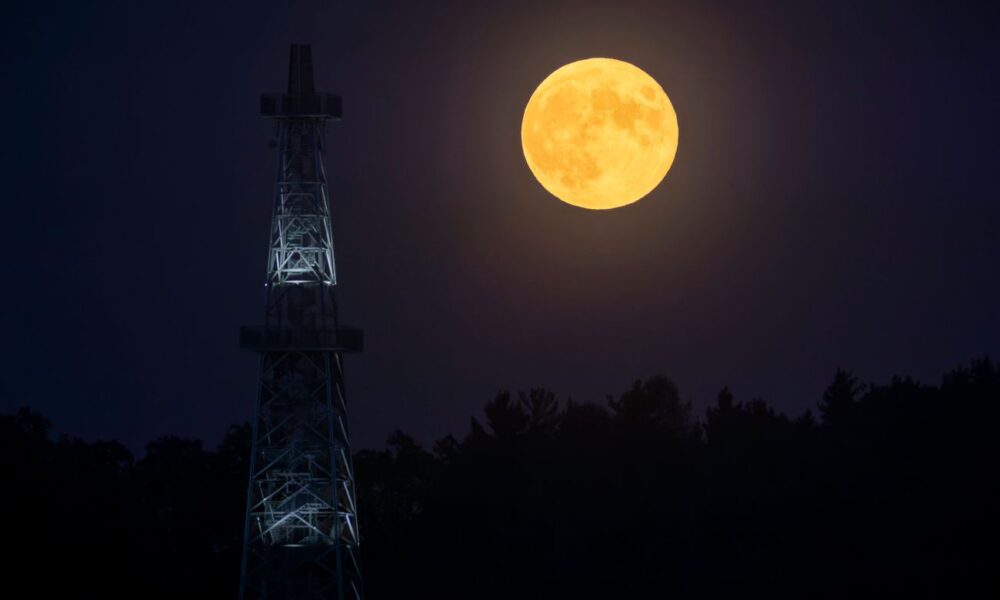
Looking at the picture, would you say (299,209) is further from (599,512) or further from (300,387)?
(599,512)

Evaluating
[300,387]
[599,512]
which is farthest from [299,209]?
[599,512]

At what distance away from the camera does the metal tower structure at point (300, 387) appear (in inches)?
3506

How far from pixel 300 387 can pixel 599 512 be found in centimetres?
1781

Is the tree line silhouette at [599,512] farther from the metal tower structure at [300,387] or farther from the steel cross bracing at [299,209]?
the steel cross bracing at [299,209]

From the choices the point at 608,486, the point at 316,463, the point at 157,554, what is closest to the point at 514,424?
the point at 608,486

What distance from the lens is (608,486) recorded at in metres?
109

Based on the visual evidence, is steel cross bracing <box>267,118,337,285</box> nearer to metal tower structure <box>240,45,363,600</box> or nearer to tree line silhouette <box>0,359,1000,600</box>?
metal tower structure <box>240,45,363,600</box>

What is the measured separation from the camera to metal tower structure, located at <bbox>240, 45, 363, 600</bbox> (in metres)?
89.1

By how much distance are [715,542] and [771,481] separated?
7.03 metres

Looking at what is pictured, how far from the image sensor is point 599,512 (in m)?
100

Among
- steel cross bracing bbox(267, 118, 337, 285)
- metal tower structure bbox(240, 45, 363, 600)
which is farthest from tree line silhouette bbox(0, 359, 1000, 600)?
steel cross bracing bbox(267, 118, 337, 285)

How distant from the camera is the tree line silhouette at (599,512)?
87.9 m

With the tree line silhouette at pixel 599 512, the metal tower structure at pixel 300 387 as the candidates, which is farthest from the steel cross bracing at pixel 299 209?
the tree line silhouette at pixel 599 512

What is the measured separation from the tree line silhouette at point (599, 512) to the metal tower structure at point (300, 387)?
9.00 meters
